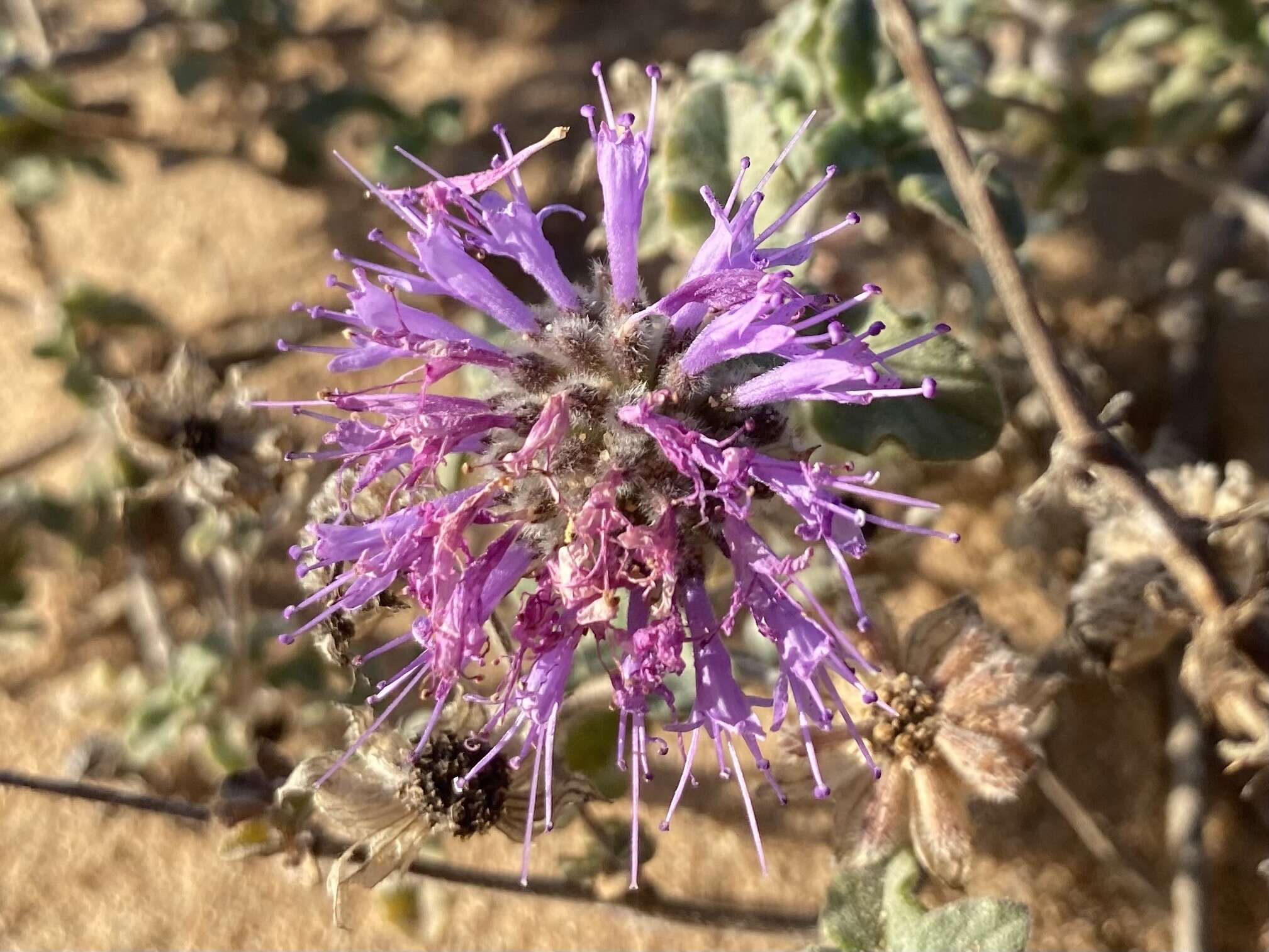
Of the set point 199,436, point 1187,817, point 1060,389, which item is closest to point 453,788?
point 199,436

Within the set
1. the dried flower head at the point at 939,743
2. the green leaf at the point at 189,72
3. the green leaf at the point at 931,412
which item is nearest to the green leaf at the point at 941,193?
the green leaf at the point at 931,412

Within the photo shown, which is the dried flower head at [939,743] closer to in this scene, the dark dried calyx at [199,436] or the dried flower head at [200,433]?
the dried flower head at [200,433]

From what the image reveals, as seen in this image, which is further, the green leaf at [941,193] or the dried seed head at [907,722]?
the green leaf at [941,193]

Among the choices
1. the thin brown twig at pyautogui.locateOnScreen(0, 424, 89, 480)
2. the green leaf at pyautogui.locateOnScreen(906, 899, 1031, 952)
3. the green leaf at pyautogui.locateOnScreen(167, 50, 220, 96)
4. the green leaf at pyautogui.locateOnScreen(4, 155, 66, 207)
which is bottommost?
the green leaf at pyautogui.locateOnScreen(906, 899, 1031, 952)

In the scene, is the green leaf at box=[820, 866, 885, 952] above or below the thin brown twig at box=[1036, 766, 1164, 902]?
below

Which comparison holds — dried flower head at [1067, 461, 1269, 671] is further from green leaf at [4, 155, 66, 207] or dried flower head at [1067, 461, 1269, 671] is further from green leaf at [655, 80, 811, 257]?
green leaf at [4, 155, 66, 207]

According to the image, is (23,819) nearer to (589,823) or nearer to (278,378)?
(278,378)

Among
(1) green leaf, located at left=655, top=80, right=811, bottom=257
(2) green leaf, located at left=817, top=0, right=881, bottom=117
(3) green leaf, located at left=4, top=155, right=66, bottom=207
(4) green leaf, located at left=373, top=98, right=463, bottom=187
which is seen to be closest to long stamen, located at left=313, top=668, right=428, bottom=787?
(1) green leaf, located at left=655, top=80, right=811, bottom=257

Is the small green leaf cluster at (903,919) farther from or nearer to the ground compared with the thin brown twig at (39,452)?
nearer to the ground

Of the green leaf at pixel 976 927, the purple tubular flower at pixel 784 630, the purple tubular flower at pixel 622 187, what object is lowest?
the green leaf at pixel 976 927
